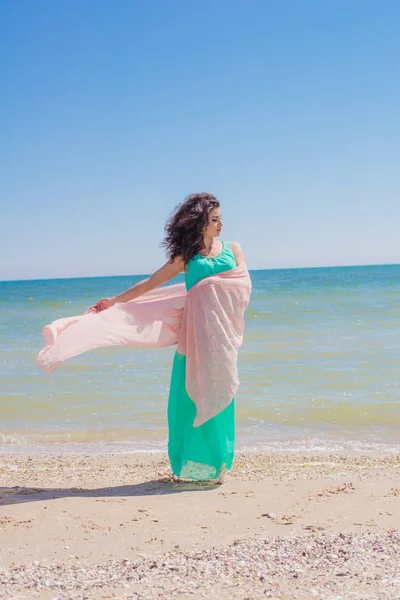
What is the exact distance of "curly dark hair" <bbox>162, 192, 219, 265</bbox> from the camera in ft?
15.6

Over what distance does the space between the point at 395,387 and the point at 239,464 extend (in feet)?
14.1

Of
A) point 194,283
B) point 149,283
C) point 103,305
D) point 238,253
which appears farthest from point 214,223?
point 103,305

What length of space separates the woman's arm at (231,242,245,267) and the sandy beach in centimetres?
165

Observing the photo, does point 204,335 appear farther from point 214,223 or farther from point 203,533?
point 203,533

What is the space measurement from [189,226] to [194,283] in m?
0.41

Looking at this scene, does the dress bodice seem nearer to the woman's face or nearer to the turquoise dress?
the turquoise dress

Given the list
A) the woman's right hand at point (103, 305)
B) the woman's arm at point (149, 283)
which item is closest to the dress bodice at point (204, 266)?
the woman's arm at point (149, 283)

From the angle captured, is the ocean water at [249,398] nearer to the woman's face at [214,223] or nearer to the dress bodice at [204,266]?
the dress bodice at [204,266]

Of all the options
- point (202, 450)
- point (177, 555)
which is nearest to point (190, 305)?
point (202, 450)

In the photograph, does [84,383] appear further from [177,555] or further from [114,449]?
[177,555]

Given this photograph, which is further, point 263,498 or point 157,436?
point 157,436

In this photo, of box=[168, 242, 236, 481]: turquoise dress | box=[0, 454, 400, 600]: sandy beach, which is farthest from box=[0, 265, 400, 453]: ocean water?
Result: box=[168, 242, 236, 481]: turquoise dress

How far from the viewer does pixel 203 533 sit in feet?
12.4

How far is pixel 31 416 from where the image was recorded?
332 inches
